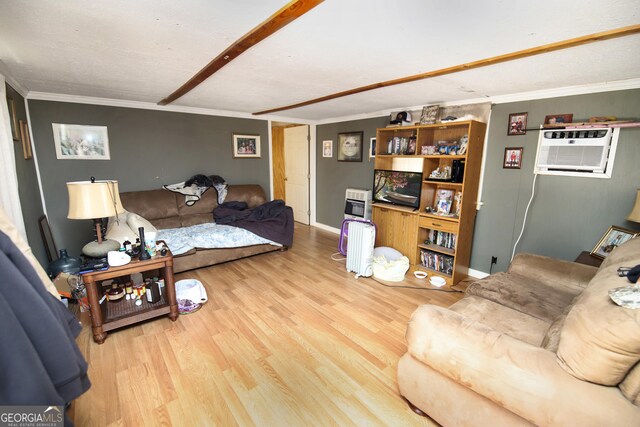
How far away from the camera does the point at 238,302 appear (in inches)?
109

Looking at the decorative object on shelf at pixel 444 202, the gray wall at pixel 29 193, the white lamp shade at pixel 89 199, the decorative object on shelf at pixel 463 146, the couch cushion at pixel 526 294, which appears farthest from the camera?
the decorative object on shelf at pixel 444 202

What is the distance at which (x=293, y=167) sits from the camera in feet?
20.4

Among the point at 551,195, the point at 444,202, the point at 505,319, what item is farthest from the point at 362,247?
the point at 551,195

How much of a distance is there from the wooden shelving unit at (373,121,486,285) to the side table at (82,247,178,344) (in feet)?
8.81

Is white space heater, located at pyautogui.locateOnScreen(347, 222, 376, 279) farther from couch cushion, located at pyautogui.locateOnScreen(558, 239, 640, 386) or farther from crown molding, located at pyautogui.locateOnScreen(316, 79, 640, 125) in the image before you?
couch cushion, located at pyautogui.locateOnScreen(558, 239, 640, 386)

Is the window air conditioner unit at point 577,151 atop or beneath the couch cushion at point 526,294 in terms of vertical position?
atop

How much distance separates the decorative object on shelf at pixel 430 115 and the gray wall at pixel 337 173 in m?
0.83

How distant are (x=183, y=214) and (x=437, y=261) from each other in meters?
3.58

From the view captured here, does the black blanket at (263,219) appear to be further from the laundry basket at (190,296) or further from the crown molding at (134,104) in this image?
the crown molding at (134,104)

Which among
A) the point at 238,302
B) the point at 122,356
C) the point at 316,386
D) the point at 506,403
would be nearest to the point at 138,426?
the point at 122,356

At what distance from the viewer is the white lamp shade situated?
1.98m

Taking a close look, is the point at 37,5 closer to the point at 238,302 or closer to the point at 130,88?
the point at 130,88

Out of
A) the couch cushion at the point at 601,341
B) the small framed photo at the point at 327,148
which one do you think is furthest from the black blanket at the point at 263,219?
the couch cushion at the point at 601,341

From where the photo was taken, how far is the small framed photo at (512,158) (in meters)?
2.95
